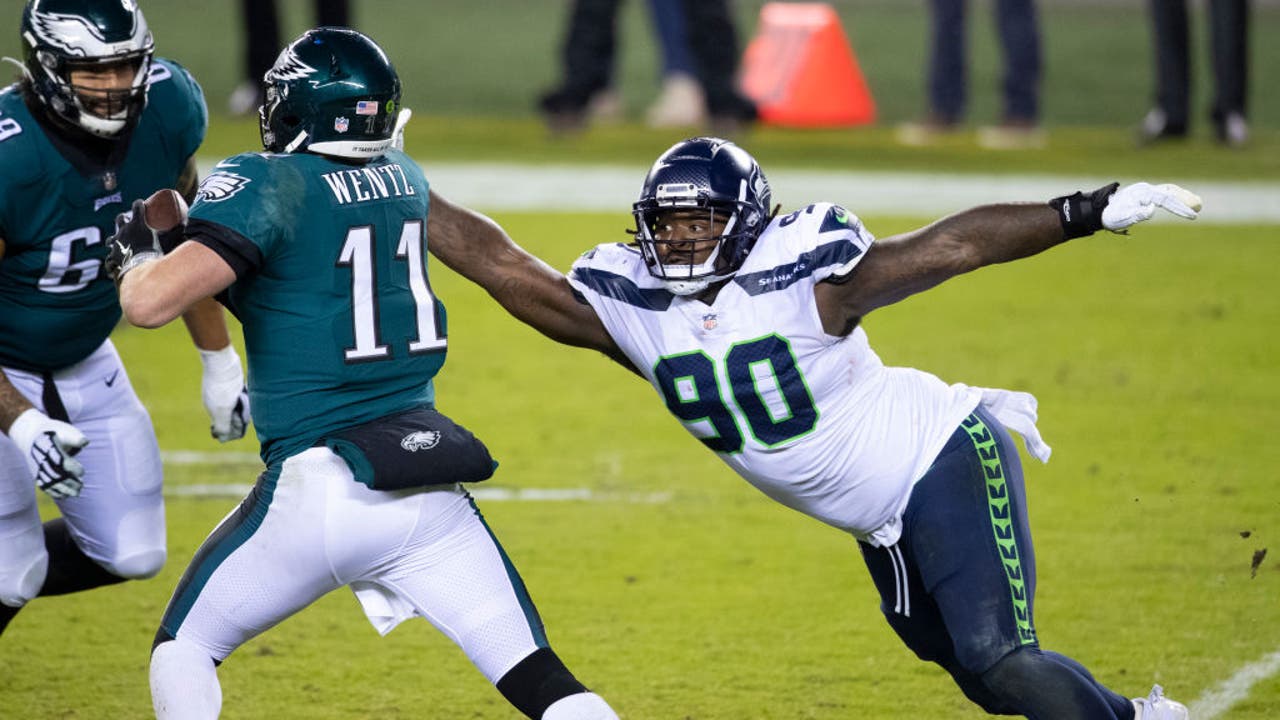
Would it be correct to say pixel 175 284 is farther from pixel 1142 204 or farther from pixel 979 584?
pixel 1142 204

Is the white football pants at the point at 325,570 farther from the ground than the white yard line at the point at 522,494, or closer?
farther from the ground

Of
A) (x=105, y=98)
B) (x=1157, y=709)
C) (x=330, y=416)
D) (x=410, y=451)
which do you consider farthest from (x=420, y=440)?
(x=1157, y=709)

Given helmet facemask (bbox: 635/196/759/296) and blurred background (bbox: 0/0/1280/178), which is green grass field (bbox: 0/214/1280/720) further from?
blurred background (bbox: 0/0/1280/178)

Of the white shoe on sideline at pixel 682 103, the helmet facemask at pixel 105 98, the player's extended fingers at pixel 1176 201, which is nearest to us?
the player's extended fingers at pixel 1176 201

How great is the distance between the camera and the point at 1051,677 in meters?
3.55

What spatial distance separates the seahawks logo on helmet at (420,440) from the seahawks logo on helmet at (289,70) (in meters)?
0.78

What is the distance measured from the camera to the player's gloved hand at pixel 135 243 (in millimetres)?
3484

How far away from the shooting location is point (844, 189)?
12.4m

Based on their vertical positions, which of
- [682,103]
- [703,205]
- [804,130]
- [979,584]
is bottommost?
[804,130]

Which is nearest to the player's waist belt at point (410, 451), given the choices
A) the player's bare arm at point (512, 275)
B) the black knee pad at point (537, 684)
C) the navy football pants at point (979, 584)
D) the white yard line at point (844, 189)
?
the black knee pad at point (537, 684)

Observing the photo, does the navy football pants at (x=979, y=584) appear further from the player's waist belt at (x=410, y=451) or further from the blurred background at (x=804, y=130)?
the blurred background at (x=804, y=130)

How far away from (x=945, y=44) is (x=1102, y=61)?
656cm

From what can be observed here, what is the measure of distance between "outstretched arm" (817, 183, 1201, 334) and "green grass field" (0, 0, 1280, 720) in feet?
4.26

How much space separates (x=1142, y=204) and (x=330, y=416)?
1.75m
